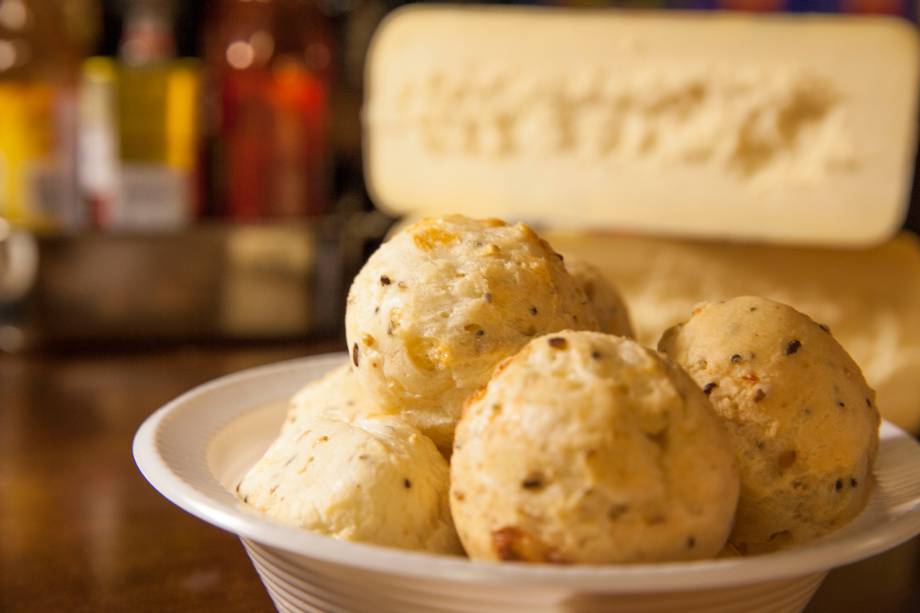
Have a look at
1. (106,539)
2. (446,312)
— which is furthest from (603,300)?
(106,539)

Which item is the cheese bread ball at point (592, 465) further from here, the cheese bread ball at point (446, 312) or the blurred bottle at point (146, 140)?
the blurred bottle at point (146, 140)

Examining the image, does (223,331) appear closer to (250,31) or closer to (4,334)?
(4,334)

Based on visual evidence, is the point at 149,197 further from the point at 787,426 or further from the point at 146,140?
the point at 787,426

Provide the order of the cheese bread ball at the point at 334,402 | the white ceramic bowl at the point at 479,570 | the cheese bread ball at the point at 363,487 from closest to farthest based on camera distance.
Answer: the white ceramic bowl at the point at 479,570, the cheese bread ball at the point at 363,487, the cheese bread ball at the point at 334,402

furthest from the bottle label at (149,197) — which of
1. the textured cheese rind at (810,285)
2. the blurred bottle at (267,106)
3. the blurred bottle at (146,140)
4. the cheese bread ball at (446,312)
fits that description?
the cheese bread ball at (446,312)

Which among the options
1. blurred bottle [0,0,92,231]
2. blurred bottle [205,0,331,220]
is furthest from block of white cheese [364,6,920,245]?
blurred bottle [0,0,92,231]

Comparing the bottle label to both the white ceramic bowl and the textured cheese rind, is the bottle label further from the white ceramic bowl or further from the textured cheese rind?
the white ceramic bowl
